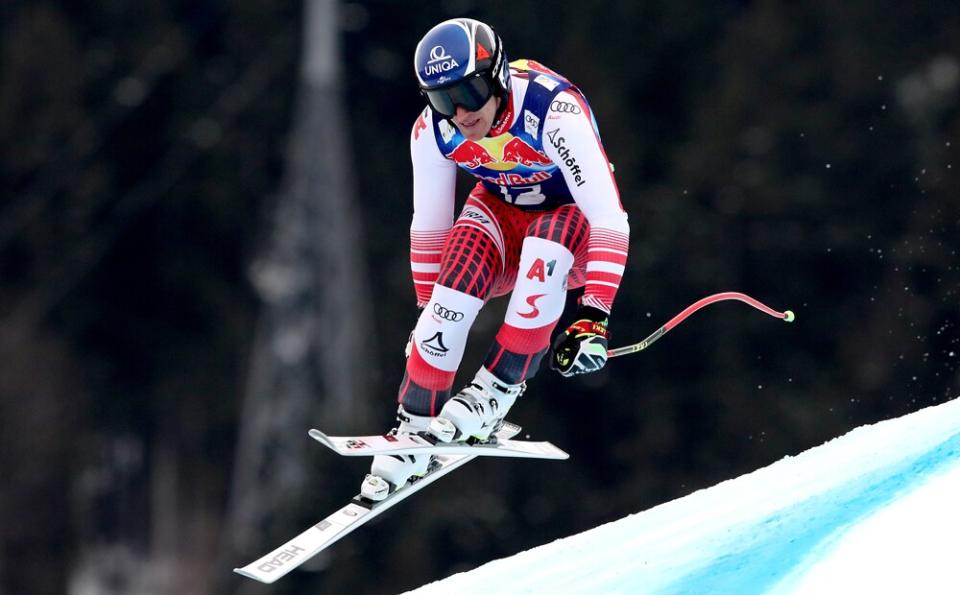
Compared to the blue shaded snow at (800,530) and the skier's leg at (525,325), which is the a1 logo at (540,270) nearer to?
the skier's leg at (525,325)

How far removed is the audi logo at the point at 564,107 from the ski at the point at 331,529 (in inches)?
60.9

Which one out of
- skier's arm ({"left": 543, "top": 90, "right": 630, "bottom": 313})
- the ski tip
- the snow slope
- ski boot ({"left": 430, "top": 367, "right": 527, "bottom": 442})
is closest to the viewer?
the snow slope

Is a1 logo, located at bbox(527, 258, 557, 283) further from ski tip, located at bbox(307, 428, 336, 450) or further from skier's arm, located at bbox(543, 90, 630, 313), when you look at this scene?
ski tip, located at bbox(307, 428, 336, 450)

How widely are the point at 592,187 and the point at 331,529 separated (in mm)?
1863

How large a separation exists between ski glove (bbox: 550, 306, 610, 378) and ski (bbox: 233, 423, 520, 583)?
714 mm

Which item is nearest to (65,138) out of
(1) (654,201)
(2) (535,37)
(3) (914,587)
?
(2) (535,37)

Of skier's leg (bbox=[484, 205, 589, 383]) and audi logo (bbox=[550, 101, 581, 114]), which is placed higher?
audi logo (bbox=[550, 101, 581, 114])

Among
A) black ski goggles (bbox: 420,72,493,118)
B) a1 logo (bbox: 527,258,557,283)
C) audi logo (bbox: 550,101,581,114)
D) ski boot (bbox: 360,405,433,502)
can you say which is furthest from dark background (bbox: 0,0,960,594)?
black ski goggles (bbox: 420,72,493,118)

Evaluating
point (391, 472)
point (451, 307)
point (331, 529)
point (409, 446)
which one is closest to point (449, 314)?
point (451, 307)

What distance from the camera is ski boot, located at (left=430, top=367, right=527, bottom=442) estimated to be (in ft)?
24.2

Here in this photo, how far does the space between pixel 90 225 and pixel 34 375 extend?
9.08 ft

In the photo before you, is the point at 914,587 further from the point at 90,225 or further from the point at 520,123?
the point at 90,225

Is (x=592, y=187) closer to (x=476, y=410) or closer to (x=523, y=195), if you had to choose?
(x=523, y=195)

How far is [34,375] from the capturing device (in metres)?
27.2
